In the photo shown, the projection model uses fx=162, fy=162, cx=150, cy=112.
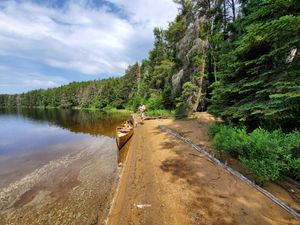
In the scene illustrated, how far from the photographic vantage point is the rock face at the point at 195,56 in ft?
48.9

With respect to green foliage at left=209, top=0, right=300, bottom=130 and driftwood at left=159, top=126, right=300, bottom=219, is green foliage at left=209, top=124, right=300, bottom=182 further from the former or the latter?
green foliage at left=209, top=0, right=300, bottom=130

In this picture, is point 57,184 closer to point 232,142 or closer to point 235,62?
point 232,142

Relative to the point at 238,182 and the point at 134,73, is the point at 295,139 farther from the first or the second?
the point at 134,73

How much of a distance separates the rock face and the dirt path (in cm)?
1016

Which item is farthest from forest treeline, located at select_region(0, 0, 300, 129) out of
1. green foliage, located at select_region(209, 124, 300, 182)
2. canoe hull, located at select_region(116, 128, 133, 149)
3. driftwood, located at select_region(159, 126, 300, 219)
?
canoe hull, located at select_region(116, 128, 133, 149)

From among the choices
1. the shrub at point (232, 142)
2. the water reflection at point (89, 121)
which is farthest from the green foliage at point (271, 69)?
the water reflection at point (89, 121)

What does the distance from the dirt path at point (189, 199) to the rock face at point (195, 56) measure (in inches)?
400

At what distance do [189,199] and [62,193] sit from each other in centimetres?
492

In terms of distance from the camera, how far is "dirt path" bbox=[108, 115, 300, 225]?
3330 millimetres

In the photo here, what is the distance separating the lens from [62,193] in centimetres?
618

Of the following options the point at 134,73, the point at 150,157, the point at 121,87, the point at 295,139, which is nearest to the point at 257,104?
the point at 295,139

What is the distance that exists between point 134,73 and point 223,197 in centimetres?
4963

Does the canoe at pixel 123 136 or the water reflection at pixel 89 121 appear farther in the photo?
the water reflection at pixel 89 121

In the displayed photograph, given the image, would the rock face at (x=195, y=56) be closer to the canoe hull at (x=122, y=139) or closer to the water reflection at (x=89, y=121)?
the canoe hull at (x=122, y=139)
